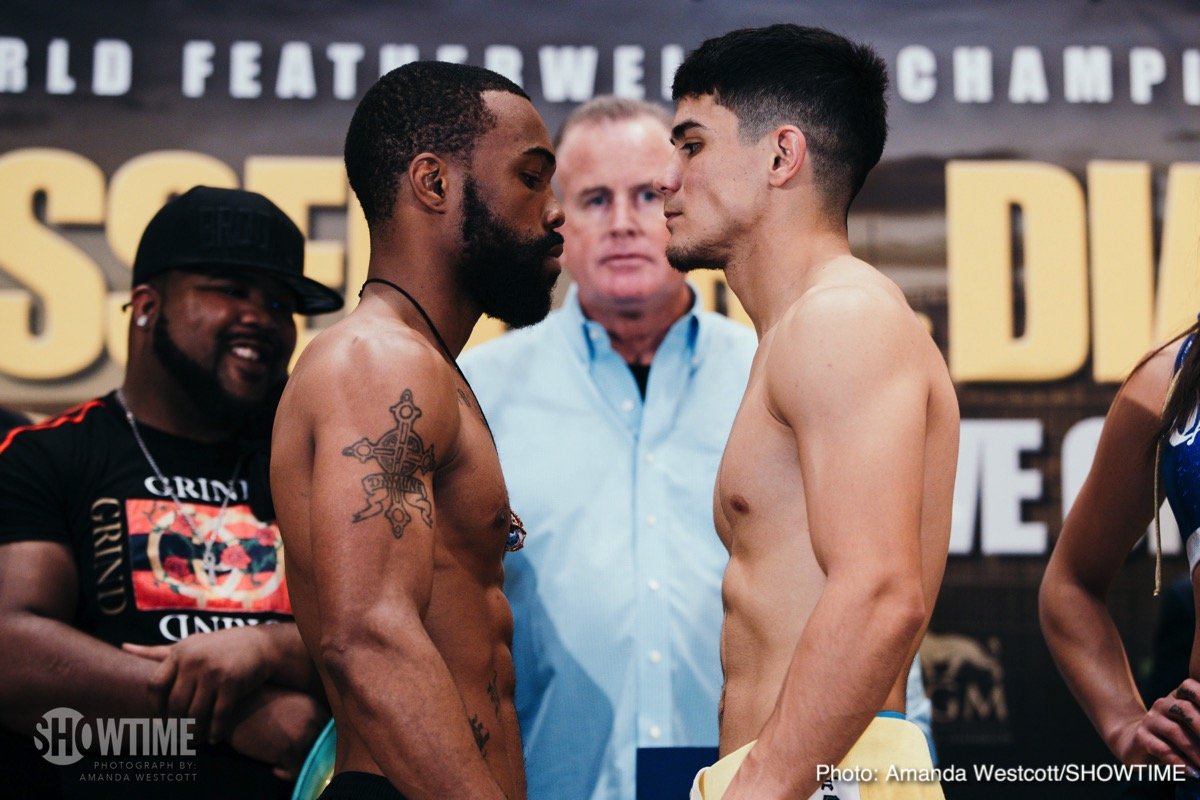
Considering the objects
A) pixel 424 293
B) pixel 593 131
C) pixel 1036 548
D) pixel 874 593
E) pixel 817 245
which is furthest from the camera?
pixel 1036 548

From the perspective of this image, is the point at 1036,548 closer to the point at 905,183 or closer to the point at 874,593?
the point at 905,183

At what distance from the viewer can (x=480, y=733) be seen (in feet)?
6.44

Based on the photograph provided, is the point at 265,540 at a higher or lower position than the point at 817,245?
lower

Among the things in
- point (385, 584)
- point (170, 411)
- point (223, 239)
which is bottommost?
point (385, 584)

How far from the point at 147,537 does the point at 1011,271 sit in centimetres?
228

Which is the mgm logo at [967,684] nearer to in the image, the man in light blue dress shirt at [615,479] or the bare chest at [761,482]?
the man in light blue dress shirt at [615,479]

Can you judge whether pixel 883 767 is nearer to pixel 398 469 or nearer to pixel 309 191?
pixel 398 469

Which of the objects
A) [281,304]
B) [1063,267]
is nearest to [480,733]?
[281,304]

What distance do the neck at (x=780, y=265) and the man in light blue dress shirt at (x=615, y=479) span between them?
0.91 metres

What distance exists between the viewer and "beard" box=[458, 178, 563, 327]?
87.7 inches

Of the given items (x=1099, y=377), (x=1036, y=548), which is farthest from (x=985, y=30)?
(x=1036, y=548)

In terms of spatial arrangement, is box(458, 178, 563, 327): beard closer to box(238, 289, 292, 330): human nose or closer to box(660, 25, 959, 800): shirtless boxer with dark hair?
box(660, 25, 959, 800): shirtless boxer with dark hair

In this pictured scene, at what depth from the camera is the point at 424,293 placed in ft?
7.29

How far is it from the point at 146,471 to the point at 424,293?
0.83 metres
